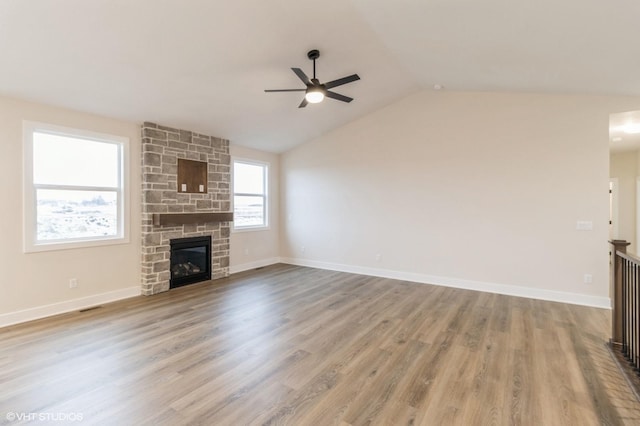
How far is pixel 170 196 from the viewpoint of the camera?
202 inches

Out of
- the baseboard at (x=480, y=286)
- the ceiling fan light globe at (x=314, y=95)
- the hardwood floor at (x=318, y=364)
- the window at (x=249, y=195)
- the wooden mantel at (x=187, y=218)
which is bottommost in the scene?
the hardwood floor at (x=318, y=364)

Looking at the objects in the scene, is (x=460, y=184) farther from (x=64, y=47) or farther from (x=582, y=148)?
(x=64, y=47)

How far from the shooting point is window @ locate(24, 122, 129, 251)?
379 centimetres

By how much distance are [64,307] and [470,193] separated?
623 cm

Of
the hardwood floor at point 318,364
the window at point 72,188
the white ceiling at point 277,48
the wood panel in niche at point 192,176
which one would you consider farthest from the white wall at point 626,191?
the window at point 72,188

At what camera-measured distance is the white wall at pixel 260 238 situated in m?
6.47

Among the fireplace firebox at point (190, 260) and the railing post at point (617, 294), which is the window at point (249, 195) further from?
the railing post at point (617, 294)

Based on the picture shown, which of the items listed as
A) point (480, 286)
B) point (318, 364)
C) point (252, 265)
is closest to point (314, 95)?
point (318, 364)

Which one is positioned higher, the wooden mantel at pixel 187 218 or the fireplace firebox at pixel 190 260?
the wooden mantel at pixel 187 218

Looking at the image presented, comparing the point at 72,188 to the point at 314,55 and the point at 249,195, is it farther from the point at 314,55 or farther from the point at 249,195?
the point at 314,55

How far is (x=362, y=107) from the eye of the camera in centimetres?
579

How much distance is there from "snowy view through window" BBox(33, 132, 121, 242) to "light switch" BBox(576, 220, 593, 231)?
6815mm

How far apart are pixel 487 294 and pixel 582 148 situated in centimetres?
Answer: 253

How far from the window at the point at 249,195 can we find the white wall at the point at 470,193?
→ 38.6 inches
